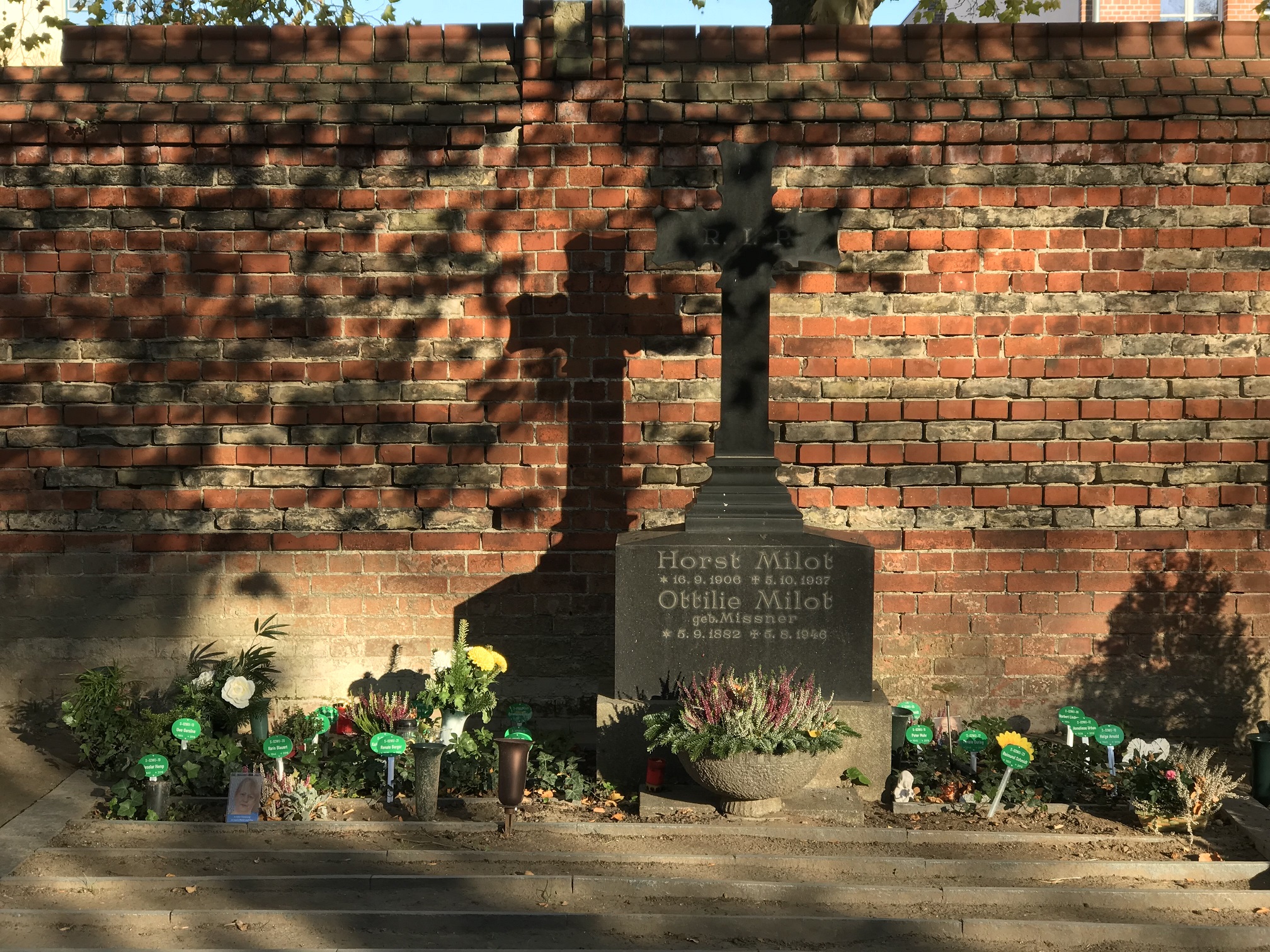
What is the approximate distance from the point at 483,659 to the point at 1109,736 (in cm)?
330

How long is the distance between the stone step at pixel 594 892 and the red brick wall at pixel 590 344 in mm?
2266

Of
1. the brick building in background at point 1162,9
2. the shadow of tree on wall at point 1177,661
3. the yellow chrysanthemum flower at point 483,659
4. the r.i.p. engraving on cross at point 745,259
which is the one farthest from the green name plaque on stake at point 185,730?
the brick building in background at point 1162,9

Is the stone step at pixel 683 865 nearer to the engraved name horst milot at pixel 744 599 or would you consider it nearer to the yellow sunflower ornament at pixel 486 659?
the engraved name horst milot at pixel 744 599

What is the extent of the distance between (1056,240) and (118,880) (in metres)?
6.02

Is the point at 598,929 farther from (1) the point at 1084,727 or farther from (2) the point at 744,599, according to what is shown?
(1) the point at 1084,727

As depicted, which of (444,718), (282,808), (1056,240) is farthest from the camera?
(1056,240)

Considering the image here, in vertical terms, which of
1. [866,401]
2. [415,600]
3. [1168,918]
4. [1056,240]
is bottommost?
[1168,918]

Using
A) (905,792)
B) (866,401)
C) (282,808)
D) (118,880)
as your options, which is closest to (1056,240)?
(866,401)

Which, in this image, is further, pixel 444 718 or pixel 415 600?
pixel 415 600

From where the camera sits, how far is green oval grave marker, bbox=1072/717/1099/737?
6633 millimetres

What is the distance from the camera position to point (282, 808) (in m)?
6.10

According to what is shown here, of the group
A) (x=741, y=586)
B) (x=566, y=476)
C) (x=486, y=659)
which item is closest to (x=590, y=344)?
(x=566, y=476)

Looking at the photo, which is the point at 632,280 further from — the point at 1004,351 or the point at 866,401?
the point at 1004,351

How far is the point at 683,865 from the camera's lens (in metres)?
5.57
